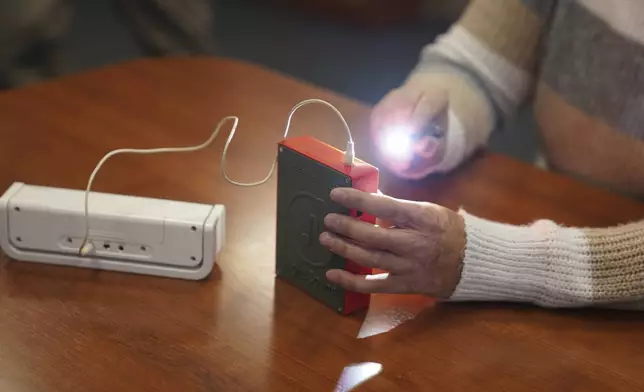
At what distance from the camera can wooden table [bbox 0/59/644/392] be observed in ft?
2.19

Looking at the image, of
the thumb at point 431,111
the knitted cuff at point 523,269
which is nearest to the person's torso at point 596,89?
the thumb at point 431,111

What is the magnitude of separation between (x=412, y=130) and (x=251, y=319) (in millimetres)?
362

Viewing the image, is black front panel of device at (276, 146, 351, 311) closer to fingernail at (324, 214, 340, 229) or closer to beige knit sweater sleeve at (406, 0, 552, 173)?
fingernail at (324, 214, 340, 229)

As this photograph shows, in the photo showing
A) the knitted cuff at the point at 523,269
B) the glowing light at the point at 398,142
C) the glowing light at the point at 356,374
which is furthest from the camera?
the glowing light at the point at 398,142

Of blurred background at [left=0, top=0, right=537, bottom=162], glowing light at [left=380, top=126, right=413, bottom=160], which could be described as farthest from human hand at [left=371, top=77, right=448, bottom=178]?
blurred background at [left=0, top=0, right=537, bottom=162]

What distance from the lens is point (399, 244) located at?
74 cm

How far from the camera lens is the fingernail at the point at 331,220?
0.72 meters

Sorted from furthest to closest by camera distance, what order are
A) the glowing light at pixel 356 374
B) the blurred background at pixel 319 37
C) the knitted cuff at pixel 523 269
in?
the blurred background at pixel 319 37
the knitted cuff at pixel 523 269
the glowing light at pixel 356 374

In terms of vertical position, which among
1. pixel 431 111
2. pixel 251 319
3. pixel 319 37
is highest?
pixel 431 111

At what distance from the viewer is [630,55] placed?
98 centimetres

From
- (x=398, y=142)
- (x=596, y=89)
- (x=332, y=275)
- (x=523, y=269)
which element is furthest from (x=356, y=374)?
(x=596, y=89)

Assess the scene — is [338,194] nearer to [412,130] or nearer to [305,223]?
[305,223]

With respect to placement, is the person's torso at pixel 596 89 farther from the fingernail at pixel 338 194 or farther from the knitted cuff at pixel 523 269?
the fingernail at pixel 338 194

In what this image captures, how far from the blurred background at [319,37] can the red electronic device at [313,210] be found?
5.55ft
